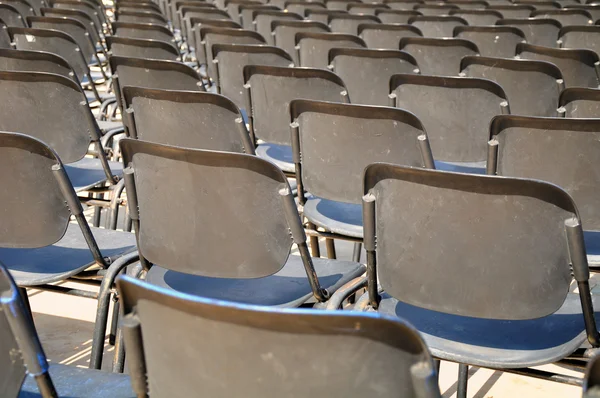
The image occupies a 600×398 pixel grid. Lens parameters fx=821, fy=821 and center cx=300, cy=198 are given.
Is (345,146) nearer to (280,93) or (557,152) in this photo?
(557,152)

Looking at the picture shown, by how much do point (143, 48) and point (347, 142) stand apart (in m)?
2.36

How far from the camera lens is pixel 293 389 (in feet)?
4.35

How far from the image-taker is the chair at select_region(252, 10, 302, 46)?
21.4ft

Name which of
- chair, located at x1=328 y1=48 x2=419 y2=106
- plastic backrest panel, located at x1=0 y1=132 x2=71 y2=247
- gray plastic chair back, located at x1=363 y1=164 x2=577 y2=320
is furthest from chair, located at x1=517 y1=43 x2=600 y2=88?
plastic backrest panel, located at x1=0 y1=132 x2=71 y2=247

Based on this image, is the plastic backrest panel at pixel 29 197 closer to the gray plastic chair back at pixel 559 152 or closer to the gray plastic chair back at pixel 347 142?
Answer: the gray plastic chair back at pixel 347 142

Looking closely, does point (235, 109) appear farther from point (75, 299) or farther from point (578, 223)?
point (578, 223)

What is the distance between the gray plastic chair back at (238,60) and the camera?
173 inches

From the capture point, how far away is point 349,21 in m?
6.25

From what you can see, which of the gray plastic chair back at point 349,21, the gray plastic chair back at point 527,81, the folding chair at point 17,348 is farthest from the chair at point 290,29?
the folding chair at point 17,348

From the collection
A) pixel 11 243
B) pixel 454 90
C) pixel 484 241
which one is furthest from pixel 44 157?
pixel 454 90

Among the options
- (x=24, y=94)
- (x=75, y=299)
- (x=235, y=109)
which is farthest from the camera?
(x=75, y=299)

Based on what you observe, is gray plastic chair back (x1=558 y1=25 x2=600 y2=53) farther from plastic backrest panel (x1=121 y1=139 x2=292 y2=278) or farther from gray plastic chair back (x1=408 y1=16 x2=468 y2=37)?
plastic backrest panel (x1=121 y1=139 x2=292 y2=278)

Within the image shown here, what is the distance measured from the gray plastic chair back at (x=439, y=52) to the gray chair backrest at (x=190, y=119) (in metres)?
2.05

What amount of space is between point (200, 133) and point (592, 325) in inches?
63.2
